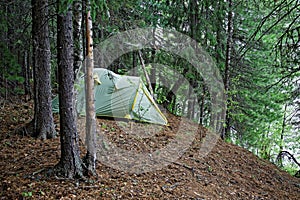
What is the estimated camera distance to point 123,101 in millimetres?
7266

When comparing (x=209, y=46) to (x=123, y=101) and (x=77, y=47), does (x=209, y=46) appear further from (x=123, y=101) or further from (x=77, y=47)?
(x=77, y=47)

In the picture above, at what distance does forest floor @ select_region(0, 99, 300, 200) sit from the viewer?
366cm

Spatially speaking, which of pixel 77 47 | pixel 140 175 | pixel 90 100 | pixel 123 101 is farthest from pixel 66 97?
pixel 123 101

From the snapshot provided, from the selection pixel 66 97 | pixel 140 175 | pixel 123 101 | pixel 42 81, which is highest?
pixel 42 81

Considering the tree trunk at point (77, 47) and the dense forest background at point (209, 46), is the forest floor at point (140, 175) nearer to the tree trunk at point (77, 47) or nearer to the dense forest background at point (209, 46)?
the dense forest background at point (209, 46)

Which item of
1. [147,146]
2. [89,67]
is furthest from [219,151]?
[89,67]

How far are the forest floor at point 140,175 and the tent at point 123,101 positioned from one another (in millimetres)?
360

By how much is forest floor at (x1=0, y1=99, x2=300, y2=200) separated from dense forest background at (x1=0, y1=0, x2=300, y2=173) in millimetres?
1386

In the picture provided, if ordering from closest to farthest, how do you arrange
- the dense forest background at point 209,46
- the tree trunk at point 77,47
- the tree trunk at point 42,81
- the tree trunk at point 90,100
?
the tree trunk at point 90,100, the tree trunk at point 77,47, the tree trunk at point 42,81, the dense forest background at point 209,46

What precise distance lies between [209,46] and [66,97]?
5854 mm

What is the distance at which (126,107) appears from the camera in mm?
7223

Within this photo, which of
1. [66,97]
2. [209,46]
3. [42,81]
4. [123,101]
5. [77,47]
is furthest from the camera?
[209,46]

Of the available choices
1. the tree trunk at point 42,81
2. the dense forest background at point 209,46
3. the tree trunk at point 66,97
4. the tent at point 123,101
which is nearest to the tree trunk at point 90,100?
the tree trunk at point 66,97

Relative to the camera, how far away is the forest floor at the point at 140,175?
3656 mm
